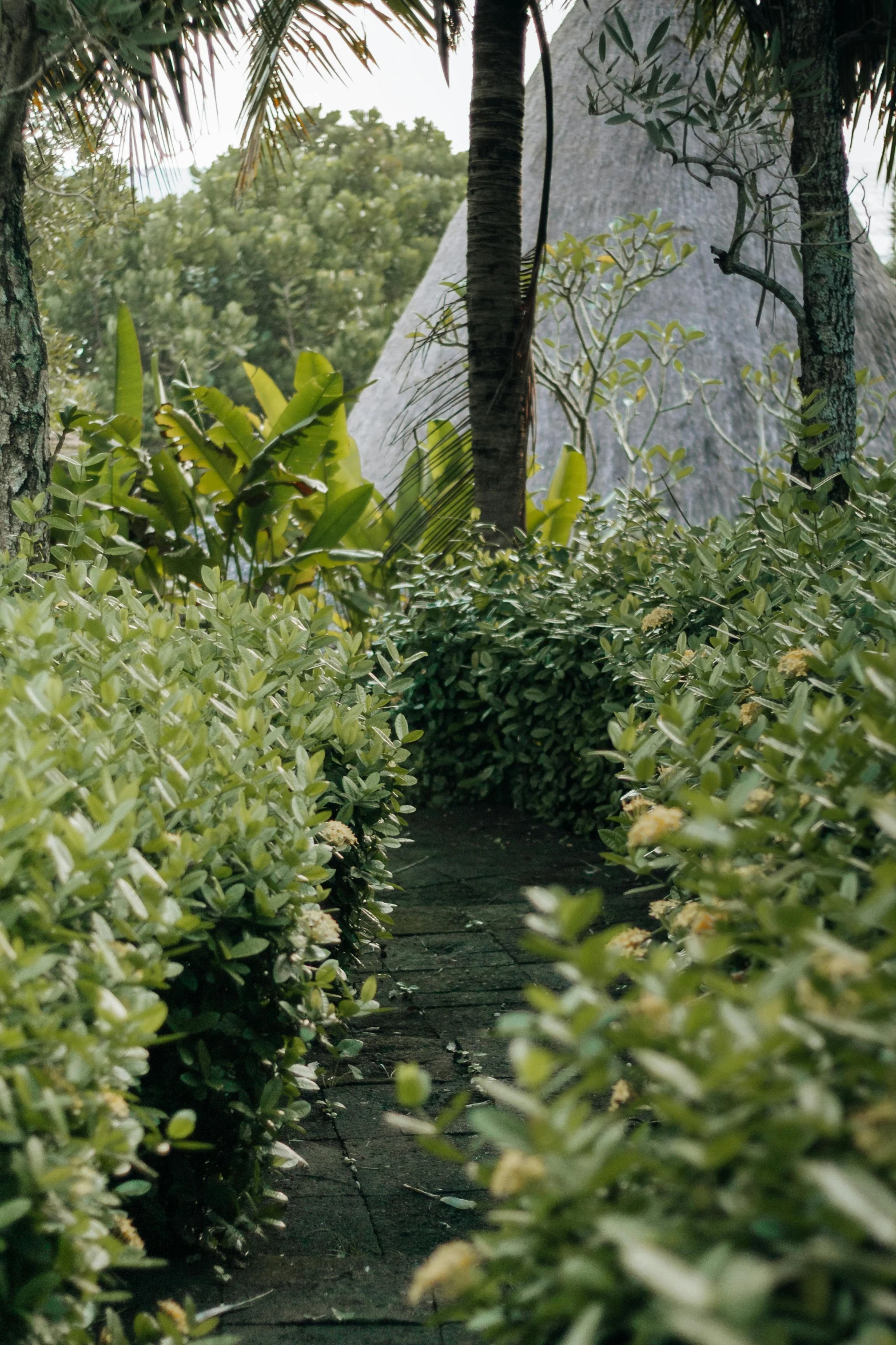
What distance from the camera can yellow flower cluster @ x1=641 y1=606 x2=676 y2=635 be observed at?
3588mm

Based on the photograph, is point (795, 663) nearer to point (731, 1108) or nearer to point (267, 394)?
point (731, 1108)

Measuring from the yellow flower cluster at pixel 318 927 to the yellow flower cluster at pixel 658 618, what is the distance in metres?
1.94

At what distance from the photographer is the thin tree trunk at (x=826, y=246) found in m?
4.50

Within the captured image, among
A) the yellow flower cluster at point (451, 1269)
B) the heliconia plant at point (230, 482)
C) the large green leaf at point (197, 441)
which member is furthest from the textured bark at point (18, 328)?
the yellow flower cluster at point (451, 1269)

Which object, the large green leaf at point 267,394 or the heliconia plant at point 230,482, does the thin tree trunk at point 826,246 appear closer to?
the heliconia plant at point 230,482

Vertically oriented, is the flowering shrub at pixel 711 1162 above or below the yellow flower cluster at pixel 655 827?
below

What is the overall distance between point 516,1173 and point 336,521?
6659 mm

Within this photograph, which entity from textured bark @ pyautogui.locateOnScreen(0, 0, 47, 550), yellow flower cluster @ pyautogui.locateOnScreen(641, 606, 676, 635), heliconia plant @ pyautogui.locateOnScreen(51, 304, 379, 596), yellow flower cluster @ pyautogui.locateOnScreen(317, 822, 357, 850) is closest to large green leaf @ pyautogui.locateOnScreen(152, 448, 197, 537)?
heliconia plant @ pyautogui.locateOnScreen(51, 304, 379, 596)

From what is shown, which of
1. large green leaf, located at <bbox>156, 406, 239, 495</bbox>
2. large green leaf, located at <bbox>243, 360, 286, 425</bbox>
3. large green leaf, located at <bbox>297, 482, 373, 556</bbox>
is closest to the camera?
large green leaf, located at <bbox>297, 482, 373, 556</bbox>

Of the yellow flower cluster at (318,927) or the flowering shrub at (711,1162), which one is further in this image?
the yellow flower cluster at (318,927)

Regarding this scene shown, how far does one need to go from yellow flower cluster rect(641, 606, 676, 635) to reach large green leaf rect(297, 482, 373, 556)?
3.96 metres

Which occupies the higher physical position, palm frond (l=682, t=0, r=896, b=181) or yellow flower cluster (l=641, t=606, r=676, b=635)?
palm frond (l=682, t=0, r=896, b=181)

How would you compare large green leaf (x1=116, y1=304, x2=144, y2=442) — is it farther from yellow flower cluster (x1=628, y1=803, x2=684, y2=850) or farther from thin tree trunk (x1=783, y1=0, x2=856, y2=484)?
yellow flower cluster (x1=628, y1=803, x2=684, y2=850)

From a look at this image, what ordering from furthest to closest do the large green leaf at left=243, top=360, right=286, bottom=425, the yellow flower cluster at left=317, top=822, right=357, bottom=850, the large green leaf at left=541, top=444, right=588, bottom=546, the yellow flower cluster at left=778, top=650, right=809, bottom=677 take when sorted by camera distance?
the large green leaf at left=243, top=360, right=286, bottom=425 → the large green leaf at left=541, top=444, right=588, bottom=546 → the yellow flower cluster at left=317, top=822, right=357, bottom=850 → the yellow flower cluster at left=778, top=650, right=809, bottom=677
